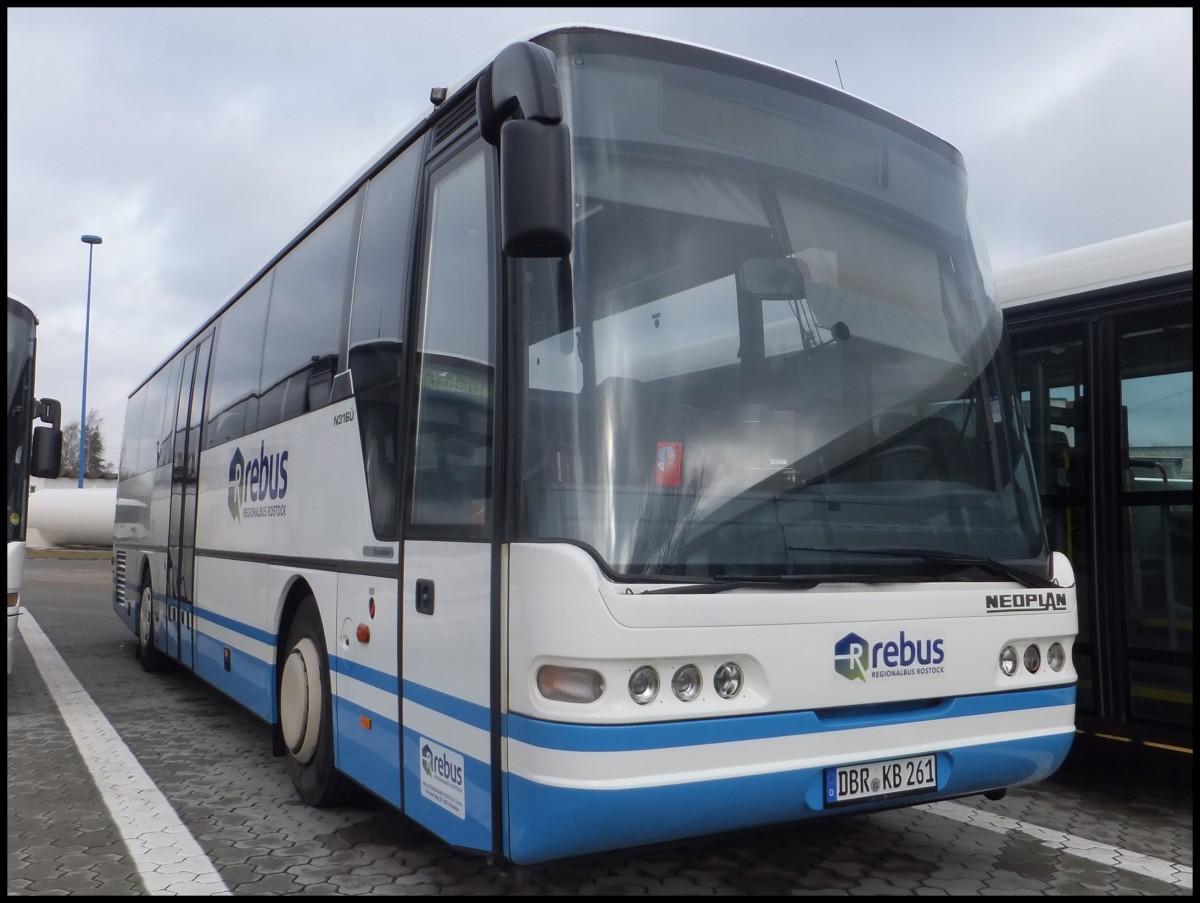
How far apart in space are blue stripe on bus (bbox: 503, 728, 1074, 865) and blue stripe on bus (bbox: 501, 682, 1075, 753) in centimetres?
13

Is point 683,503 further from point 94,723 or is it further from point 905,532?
point 94,723

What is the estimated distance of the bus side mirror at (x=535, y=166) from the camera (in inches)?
135

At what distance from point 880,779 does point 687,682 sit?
2.88 ft

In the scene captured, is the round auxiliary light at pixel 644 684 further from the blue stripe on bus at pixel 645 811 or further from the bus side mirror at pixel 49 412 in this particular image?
the bus side mirror at pixel 49 412

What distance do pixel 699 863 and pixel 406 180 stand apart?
3239 mm

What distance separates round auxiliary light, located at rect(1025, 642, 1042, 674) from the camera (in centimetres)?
431

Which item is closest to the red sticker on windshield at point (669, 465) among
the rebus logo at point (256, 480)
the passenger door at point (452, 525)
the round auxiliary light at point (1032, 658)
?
the passenger door at point (452, 525)

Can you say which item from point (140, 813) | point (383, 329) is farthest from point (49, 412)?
point (383, 329)

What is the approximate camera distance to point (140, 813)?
18.2 feet

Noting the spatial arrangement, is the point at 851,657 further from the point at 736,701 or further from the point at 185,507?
the point at 185,507

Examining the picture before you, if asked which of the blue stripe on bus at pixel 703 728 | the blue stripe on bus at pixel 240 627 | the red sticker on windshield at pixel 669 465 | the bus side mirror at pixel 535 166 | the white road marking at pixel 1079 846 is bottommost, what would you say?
the white road marking at pixel 1079 846

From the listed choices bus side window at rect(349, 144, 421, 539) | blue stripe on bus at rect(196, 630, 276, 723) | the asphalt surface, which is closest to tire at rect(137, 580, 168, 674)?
blue stripe on bus at rect(196, 630, 276, 723)

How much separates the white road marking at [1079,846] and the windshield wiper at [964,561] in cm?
114

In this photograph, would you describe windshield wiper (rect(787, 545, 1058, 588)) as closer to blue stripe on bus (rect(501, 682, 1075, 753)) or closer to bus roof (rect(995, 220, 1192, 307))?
blue stripe on bus (rect(501, 682, 1075, 753))
